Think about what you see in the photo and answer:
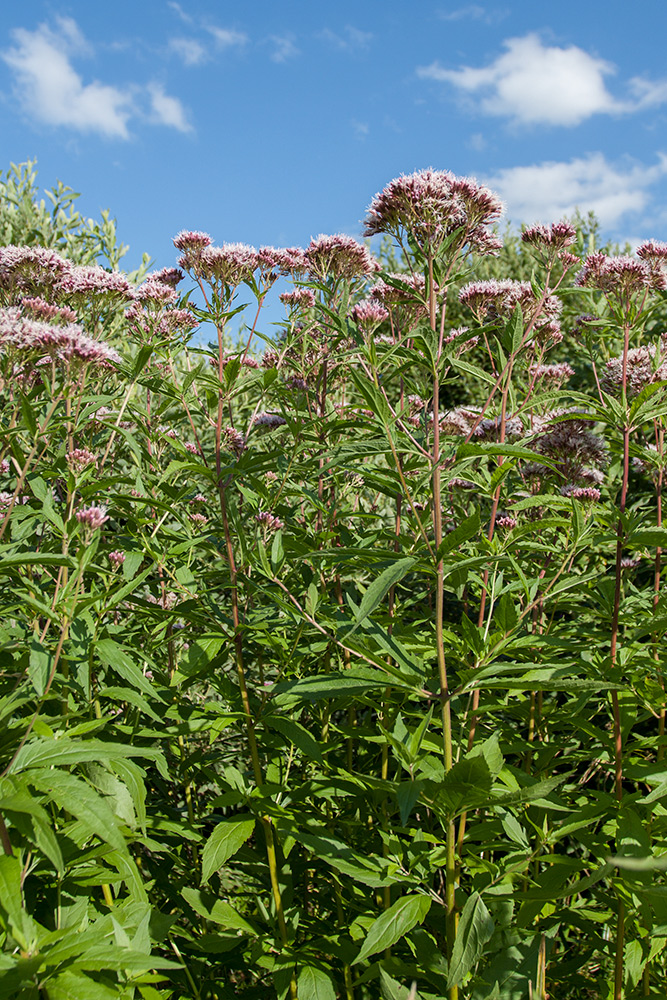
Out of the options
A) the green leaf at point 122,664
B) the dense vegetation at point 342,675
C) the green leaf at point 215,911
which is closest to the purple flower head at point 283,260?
the dense vegetation at point 342,675

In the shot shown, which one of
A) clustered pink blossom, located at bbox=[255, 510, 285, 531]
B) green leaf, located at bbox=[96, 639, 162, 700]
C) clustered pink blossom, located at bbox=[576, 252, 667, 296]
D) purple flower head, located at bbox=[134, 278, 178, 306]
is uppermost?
purple flower head, located at bbox=[134, 278, 178, 306]

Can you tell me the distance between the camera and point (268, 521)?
3.47 meters

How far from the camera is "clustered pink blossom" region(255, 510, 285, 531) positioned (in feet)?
11.2

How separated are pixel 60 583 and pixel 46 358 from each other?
136 cm

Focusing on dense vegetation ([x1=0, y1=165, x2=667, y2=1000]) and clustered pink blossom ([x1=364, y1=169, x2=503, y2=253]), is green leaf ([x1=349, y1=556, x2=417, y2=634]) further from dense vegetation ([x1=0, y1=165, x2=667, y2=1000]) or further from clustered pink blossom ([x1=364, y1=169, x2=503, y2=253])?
clustered pink blossom ([x1=364, y1=169, x2=503, y2=253])

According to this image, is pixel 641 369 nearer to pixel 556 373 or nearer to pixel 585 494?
pixel 556 373

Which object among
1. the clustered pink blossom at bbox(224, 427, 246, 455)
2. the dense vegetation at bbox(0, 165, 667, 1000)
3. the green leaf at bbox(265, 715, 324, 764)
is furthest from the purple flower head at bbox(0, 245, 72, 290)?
the green leaf at bbox(265, 715, 324, 764)

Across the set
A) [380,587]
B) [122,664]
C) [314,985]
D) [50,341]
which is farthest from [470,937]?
[50,341]

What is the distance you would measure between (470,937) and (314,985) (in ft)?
2.54

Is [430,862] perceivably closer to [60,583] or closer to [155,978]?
[155,978]

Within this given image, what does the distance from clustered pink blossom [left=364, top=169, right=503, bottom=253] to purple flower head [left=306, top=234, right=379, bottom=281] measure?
2.40 ft

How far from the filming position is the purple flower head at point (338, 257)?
396cm

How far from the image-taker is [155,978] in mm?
2115

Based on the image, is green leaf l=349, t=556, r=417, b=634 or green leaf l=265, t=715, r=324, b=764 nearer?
green leaf l=349, t=556, r=417, b=634
